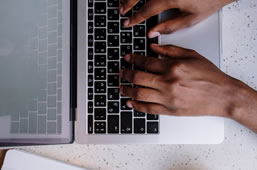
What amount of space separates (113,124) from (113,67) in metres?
0.12

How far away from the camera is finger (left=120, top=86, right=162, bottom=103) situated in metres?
0.56

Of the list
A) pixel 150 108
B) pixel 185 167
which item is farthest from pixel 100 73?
pixel 185 167

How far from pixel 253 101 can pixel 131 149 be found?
29 centimetres

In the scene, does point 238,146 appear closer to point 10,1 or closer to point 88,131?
point 88,131

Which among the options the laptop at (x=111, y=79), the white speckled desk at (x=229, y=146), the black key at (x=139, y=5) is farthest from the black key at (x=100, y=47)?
the white speckled desk at (x=229, y=146)

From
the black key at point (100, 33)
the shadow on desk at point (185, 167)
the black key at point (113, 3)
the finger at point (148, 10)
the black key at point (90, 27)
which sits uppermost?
the black key at point (113, 3)

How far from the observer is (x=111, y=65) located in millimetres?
584

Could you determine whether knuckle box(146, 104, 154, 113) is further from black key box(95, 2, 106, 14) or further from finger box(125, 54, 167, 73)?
black key box(95, 2, 106, 14)

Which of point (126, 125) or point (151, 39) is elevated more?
point (151, 39)

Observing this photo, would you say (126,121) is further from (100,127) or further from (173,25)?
(173,25)

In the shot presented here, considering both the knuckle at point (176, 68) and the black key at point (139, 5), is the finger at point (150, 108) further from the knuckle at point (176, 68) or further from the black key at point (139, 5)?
the black key at point (139, 5)

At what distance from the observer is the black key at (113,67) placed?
23.0 inches

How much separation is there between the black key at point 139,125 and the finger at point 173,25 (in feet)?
0.58

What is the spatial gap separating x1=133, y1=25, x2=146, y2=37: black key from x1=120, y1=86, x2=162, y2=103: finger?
0.11m
